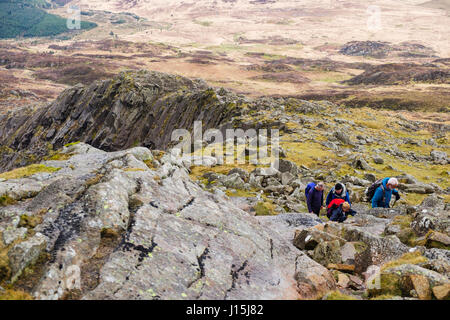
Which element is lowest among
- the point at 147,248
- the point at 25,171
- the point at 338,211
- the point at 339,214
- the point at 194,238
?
the point at 339,214

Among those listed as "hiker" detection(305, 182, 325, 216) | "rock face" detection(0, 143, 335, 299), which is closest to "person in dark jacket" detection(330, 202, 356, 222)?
"hiker" detection(305, 182, 325, 216)

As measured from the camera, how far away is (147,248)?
8797mm

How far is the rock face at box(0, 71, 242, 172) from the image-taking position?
168 feet

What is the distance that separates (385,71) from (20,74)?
19958 centimetres

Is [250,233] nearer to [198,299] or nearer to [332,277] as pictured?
[332,277]

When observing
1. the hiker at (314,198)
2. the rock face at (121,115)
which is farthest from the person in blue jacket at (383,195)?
the rock face at (121,115)

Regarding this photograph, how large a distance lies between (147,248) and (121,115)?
51322 mm

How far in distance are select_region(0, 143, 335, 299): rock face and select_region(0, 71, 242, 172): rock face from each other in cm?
3685

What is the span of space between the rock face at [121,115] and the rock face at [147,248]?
3685 centimetres

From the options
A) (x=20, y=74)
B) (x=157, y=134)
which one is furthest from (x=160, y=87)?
(x=20, y=74)

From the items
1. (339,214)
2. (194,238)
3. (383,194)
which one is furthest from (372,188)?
(194,238)

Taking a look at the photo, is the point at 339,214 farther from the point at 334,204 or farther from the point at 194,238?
the point at 194,238

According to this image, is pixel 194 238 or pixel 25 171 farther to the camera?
pixel 25 171

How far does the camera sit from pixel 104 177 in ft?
36.6
